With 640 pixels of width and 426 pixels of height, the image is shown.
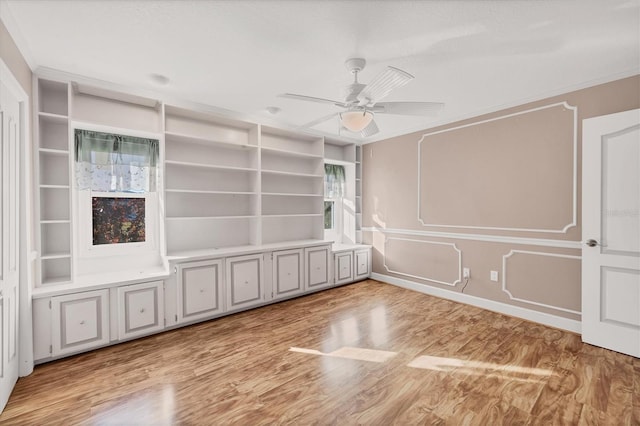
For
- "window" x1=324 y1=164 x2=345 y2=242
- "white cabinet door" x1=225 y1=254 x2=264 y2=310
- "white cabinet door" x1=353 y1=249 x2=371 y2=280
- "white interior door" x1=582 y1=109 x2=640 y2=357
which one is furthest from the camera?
"window" x1=324 y1=164 x2=345 y2=242

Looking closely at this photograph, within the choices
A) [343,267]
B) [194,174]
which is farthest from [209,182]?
[343,267]

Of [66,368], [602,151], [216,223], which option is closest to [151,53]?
[216,223]

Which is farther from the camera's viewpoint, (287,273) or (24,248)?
(287,273)

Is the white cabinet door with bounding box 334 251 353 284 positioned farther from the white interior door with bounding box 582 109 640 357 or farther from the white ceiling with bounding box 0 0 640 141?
the white interior door with bounding box 582 109 640 357

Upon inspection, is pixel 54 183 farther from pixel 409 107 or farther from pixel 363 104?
pixel 409 107

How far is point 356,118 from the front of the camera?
2.59m

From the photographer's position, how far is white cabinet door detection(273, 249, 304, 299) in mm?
3974

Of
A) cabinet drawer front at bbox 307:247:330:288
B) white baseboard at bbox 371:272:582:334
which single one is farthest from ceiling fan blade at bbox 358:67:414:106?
white baseboard at bbox 371:272:582:334

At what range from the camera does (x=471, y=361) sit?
8.14ft

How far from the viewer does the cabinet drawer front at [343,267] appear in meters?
4.73

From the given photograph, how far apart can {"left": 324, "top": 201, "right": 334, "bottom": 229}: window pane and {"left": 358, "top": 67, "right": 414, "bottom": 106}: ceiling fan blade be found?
3129 mm

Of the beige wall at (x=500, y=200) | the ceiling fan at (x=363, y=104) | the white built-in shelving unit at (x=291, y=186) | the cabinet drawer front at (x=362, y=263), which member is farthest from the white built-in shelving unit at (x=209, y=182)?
the beige wall at (x=500, y=200)

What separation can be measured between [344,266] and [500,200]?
2399 mm

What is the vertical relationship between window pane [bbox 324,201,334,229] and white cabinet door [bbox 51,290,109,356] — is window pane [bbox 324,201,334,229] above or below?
above
